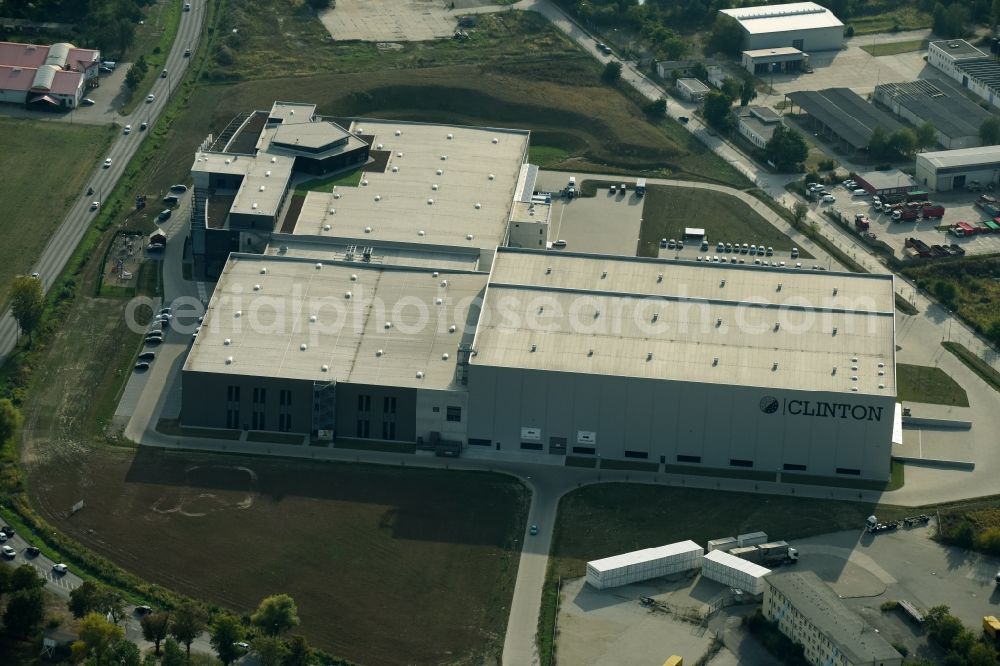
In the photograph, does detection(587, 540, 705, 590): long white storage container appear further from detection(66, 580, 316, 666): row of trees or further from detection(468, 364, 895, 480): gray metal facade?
detection(66, 580, 316, 666): row of trees

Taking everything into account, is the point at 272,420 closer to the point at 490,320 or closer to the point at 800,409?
the point at 490,320

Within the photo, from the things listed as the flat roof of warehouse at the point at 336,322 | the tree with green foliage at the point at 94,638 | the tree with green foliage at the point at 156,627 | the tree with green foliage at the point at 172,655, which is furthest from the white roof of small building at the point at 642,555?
the tree with green foliage at the point at 94,638

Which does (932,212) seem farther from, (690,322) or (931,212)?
(690,322)

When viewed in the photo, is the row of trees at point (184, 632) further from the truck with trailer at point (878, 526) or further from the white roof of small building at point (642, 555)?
the truck with trailer at point (878, 526)

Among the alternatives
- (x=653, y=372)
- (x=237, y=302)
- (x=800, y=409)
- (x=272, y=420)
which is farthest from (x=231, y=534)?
(x=800, y=409)

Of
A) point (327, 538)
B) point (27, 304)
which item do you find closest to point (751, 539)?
point (327, 538)

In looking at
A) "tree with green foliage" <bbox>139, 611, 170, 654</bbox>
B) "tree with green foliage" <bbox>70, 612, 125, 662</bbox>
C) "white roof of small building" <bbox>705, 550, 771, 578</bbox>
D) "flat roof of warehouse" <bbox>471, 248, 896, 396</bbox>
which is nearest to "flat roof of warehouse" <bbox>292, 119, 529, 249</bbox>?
"flat roof of warehouse" <bbox>471, 248, 896, 396</bbox>
